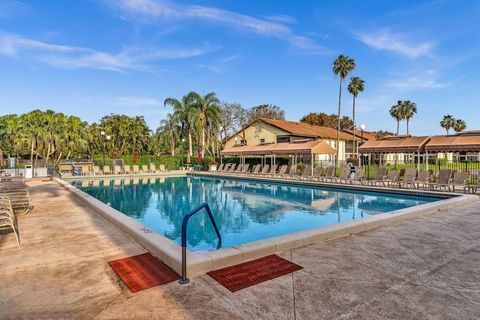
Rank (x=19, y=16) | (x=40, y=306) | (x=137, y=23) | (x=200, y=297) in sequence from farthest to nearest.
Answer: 1. (x=137, y=23)
2. (x=19, y=16)
3. (x=200, y=297)
4. (x=40, y=306)

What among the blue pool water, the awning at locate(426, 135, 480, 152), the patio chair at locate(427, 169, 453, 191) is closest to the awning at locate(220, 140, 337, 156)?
the blue pool water

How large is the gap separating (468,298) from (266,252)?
2536mm

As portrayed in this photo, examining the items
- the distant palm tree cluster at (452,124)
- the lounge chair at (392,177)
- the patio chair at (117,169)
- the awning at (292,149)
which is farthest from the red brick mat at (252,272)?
the distant palm tree cluster at (452,124)

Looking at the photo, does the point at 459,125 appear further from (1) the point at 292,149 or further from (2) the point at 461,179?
(2) the point at 461,179

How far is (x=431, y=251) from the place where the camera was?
15.7 ft

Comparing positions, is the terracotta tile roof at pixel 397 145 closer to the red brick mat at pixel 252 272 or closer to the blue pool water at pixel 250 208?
the blue pool water at pixel 250 208

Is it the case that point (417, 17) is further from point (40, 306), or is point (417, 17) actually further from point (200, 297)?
point (40, 306)

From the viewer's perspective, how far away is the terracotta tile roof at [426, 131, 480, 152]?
1330 centimetres

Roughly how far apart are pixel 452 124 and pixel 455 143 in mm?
61889

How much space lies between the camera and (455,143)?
13852 millimetres

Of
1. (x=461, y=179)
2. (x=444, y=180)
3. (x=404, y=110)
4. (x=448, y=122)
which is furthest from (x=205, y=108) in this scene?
(x=448, y=122)

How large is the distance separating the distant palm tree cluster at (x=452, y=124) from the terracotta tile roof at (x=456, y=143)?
5908 cm

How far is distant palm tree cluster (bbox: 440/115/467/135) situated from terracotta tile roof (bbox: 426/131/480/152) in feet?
194

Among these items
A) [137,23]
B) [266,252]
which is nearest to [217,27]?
[137,23]
